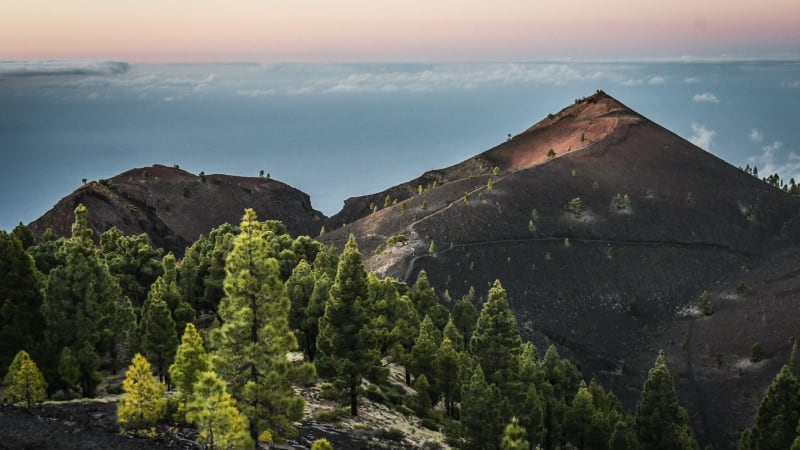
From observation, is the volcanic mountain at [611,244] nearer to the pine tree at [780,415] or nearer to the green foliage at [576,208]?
the green foliage at [576,208]

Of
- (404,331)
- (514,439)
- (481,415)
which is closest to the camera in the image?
(514,439)

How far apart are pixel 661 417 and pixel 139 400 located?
3699 cm

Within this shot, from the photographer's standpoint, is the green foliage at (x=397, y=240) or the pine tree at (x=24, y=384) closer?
the pine tree at (x=24, y=384)

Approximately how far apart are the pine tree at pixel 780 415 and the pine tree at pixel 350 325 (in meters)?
30.6

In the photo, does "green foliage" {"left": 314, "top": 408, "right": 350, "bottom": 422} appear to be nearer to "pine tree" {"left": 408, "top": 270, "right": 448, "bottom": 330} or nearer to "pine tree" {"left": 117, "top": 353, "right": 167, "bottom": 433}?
"pine tree" {"left": 117, "top": 353, "right": 167, "bottom": 433}

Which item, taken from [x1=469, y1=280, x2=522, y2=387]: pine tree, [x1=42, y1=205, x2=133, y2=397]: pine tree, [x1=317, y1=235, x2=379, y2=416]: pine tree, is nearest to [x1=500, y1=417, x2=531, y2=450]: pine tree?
[x1=317, y1=235, x2=379, y2=416]: pine tree

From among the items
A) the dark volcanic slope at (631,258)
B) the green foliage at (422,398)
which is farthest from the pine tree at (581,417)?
the dark volcanic slope at (631,258)

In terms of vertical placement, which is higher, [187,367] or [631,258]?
[631,258]

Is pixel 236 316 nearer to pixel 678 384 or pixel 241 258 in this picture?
pixel 241 258

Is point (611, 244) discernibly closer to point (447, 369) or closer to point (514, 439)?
point (447, 369)

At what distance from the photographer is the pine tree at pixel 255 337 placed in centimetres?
2831

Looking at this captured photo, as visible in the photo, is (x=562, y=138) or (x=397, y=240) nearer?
(x=397, y=240)

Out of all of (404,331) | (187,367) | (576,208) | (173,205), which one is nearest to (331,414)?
(187,367)

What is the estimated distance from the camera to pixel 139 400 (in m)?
29.8
